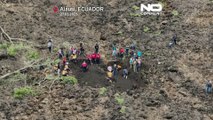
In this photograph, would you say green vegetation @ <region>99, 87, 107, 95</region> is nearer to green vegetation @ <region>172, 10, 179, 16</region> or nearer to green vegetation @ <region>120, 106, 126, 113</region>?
green vegetation @ <region>120, 106, 126, 113</region>

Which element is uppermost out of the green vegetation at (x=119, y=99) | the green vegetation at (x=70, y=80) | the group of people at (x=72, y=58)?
the group of people at (x=72, y=58)

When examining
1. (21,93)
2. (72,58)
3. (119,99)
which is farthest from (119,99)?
(21,93)

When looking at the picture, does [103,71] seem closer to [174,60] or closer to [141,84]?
[141,84]

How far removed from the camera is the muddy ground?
86.5 feet

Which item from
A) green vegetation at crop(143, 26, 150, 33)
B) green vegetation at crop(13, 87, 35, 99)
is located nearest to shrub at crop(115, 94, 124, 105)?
green vegetation at crop(13, 87, 35, 99)

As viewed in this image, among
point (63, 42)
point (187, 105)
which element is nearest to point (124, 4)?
point (63, 42)

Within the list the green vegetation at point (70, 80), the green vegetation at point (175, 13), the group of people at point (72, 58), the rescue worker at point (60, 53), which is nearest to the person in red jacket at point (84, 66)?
the group of people at point (72, 58)

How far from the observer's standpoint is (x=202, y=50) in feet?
105

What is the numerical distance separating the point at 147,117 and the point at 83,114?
3.32 meters

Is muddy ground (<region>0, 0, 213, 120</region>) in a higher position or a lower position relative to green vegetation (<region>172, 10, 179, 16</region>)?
lower

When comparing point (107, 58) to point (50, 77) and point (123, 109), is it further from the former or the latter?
point (123, 109)

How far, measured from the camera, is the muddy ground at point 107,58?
86.5 feet

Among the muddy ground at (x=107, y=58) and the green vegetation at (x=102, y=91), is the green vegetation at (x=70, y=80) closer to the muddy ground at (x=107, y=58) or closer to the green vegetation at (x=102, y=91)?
the muddy ground at (x=107, y=58)

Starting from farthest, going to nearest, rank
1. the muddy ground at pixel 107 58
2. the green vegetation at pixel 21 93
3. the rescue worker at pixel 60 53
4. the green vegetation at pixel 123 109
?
1. the rescue worker at pixel 60 53
2. the green vegetation at pixel 21 93
3. the muddy ground at pixel 107 58
4. the green vegetation at pixel 123 109
